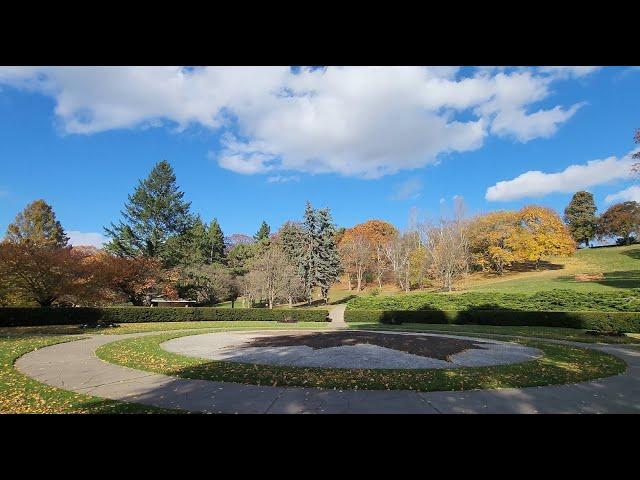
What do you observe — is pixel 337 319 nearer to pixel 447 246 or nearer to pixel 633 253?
pixel 447 246

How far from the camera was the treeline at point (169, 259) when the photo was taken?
30.2 metres

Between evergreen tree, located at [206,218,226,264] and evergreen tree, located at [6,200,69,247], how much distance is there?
20.7 meters

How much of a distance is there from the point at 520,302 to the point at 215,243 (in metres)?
49.6

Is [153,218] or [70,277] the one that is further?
[153,218]

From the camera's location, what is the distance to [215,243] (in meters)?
62.7

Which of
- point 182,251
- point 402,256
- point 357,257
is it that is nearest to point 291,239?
point 357,257

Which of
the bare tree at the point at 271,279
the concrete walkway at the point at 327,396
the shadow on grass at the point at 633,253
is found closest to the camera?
the concrete walkway at the point at 327,396

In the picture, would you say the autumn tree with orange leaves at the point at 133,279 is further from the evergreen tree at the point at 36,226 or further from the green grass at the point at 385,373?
the green grass at the point at 385,373

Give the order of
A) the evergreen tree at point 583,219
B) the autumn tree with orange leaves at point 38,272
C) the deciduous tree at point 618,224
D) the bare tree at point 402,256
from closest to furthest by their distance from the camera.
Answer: the autumn tree with orange leaves at point 38,272 → the bare tree at point 402,256 → the deciduous tree at point 618,224 → the evergreen tree at point 583,219

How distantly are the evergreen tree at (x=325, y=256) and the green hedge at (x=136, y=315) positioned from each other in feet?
63.4

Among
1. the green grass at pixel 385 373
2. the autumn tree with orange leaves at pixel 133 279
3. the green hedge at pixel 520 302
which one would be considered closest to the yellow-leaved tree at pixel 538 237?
the green hedge at pixel 520 302

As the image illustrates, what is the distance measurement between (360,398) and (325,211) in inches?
1817
